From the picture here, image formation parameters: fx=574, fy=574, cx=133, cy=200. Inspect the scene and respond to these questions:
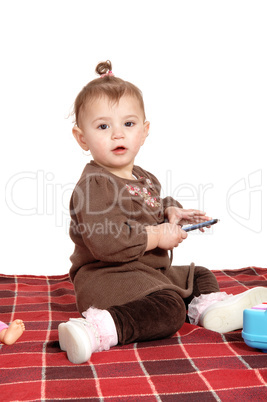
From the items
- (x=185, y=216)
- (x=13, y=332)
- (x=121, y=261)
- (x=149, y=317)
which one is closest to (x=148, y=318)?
(x=149, y=317)

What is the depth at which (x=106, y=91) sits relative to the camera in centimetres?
155

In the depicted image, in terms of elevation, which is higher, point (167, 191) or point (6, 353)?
point (167, 191)

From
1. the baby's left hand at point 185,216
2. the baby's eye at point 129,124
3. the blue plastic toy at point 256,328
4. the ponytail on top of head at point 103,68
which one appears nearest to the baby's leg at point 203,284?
the baby's left hand at point 185,216

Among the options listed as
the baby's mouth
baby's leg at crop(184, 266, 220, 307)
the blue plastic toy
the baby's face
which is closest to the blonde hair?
the baby's face

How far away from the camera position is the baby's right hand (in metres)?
1.54

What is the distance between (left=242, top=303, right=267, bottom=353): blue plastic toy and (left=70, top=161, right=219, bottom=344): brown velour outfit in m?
0.18

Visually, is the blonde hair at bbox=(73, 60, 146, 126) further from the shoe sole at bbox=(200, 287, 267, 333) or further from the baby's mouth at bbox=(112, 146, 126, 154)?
the shoe sole at bbox=(200, 287, 267, 333)

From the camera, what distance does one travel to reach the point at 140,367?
3.96ft

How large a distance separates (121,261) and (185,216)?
32 cm

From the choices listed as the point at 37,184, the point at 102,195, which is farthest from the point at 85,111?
the point at 37,184

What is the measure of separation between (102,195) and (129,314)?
1.03 feet

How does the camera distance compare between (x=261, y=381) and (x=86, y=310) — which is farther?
(x=86, y=310)

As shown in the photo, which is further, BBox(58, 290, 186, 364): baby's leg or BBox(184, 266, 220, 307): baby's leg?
BBox(184, 266, 220, 307): baby's leg

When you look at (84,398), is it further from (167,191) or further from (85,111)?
(167,191)
